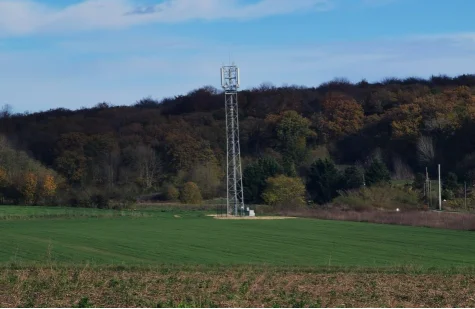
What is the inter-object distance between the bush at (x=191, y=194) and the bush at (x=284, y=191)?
895 cm

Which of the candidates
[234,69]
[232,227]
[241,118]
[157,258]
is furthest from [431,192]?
[241,118]

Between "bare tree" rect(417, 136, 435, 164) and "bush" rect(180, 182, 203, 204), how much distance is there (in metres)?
28.8

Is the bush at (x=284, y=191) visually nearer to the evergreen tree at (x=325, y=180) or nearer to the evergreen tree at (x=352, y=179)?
the evergreen tree at (x=325, y=180)

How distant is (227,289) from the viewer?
52.2 feet

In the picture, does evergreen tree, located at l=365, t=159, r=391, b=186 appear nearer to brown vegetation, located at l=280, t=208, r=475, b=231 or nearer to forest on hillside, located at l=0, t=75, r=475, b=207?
forest on hillside, located at l=0, t=75, r=475, b=207

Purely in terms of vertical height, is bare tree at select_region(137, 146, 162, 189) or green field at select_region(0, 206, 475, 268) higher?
bare tree at select_region(137, 146, 162, 189)

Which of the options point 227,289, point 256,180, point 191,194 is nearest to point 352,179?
point 256,180

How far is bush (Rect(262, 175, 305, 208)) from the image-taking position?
271ft

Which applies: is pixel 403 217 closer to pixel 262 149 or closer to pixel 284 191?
pixel 284 191

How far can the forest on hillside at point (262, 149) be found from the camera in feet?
284

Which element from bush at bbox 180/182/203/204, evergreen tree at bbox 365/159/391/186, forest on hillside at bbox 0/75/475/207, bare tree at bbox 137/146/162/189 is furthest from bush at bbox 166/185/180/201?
evergreen tree at bbox 365/159/391/186

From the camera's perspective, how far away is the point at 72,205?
83.7 m

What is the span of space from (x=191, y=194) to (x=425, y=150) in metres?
30.2

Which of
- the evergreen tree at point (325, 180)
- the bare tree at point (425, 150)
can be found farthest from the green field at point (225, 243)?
the bare tree at point (425, 150)
